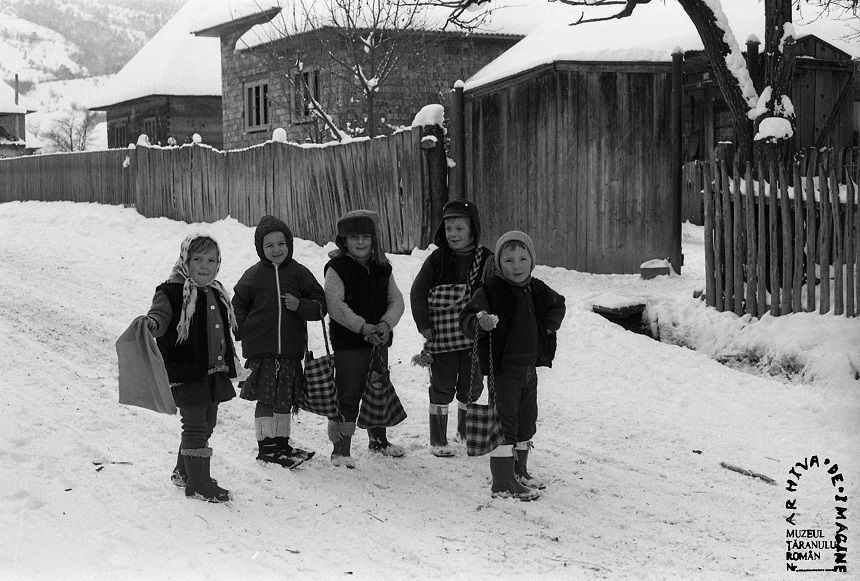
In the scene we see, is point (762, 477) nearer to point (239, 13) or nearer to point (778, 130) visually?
point (778, 130)

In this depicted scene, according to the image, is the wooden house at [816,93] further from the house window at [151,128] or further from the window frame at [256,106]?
the house window at [151,128]

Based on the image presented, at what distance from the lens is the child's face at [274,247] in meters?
5.70

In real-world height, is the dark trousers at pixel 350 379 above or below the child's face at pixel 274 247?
below

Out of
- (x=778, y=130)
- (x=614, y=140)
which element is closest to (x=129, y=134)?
(x=614, y=140)

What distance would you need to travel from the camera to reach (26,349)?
830 centimetres

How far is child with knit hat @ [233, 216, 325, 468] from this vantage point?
A: 5648mm

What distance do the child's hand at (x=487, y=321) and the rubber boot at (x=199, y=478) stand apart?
1.55 meters

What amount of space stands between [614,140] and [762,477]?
20.4 ft

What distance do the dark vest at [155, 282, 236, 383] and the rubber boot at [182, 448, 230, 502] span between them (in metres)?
0.38

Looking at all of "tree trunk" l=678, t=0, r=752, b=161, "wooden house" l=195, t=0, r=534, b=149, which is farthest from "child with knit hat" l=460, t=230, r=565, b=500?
"wooden house" l=195, t=0, r=534, b=149

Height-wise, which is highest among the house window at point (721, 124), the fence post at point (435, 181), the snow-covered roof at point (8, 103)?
the snow-covered roof at point (8, 103)

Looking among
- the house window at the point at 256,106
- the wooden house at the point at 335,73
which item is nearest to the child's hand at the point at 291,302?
the wooden house at the point at 335,73

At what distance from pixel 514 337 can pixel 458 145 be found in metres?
7.31

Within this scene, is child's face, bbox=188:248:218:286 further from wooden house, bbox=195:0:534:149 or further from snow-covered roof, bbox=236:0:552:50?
snow-covered roof, bbox=236:0:552:50
